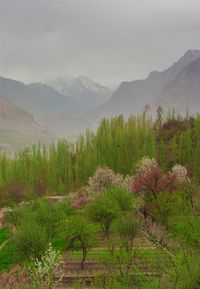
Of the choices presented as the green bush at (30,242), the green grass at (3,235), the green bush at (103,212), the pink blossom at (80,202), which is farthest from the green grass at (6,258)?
the pink blossom at (80,202)

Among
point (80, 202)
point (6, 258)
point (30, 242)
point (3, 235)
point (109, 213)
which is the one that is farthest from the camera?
point (80, 202)

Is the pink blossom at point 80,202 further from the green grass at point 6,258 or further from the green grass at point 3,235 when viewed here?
the green grass at point 6,258

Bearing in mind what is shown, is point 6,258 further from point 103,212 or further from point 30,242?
point 30,242

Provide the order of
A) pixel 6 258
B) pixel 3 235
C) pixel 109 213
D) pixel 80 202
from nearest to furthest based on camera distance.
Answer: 1. pixel 6 258
2. pixel 109 213
3. pixel 3 235
4. pixel 80 202

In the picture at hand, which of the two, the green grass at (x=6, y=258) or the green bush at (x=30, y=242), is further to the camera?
the green grass at (x=6, y=258)

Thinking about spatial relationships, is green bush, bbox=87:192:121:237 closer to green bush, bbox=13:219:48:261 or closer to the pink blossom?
green bush, bbox=13:219:48:261

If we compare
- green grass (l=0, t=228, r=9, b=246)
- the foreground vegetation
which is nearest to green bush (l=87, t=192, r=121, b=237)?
the foreground vegetation

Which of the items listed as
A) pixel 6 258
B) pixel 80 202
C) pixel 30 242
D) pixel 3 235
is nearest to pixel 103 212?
pixel 6 258

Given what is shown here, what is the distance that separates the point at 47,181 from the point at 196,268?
64053mm

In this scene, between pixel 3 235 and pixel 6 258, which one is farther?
pixel 3 235

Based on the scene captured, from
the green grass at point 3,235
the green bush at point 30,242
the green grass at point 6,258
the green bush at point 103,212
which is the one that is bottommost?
the green grass at point 6,258

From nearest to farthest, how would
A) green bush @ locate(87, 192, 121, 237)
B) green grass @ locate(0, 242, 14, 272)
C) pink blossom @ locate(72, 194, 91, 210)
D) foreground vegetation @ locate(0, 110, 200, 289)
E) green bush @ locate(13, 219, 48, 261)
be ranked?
foreground vegetation @ locate(0, 110, 200, 289), green bush @ locate(13, 219, 48, 261), green grass @ locate(0, 242, 14, 272), green bush @ locate(87, 192, 121, 237), pink blossom @ locate(72, 194, 91, 210)

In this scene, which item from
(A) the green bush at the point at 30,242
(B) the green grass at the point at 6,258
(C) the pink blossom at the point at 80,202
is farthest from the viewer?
(C) the pink blossom at the point at 80,202

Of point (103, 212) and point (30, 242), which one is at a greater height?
point (103, 212)
